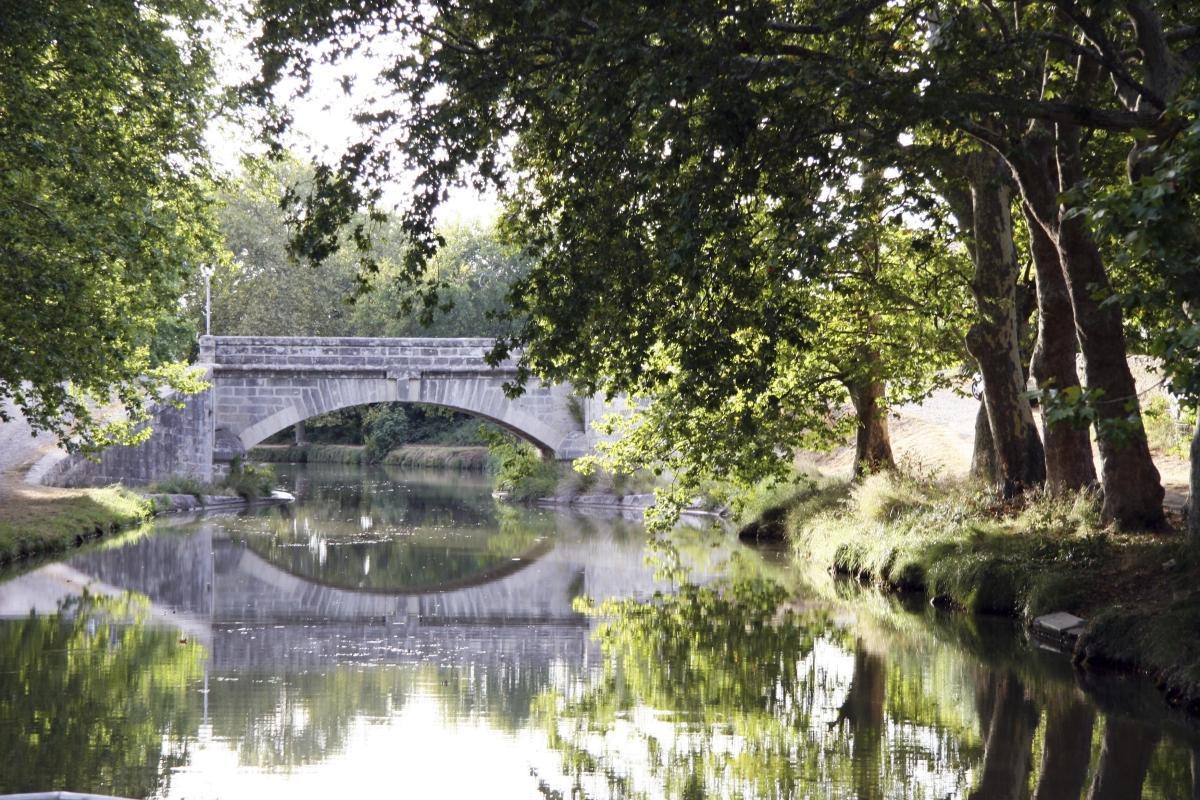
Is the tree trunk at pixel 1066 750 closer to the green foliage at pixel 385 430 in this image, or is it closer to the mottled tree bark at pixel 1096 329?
the mottled tree bark at pixel 1096 329

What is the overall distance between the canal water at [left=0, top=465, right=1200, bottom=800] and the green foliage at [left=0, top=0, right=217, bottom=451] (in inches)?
91.6

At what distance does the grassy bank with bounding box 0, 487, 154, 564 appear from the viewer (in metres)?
17.1

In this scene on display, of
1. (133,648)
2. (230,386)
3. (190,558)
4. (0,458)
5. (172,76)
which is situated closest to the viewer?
(133,648)

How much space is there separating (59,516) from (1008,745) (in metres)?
14.9

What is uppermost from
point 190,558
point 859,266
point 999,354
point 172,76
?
point 172,76

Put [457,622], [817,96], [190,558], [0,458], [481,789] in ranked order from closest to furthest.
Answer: [481,789]
[817,96]
[457,622]
[190,558]
[0,458]

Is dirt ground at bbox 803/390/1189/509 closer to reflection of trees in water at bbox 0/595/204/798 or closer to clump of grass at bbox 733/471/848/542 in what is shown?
clump of grass at bbox 733/471/848/542

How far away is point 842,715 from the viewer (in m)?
8.41

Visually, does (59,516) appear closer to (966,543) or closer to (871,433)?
(871,433)


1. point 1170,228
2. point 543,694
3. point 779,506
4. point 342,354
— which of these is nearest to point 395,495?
point 342,354

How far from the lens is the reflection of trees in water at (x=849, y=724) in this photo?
6820 millimetres

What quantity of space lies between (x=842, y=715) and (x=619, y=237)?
327 centimetres

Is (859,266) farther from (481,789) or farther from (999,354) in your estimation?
(481,789)

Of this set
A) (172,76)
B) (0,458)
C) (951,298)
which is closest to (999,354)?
(951,298)
